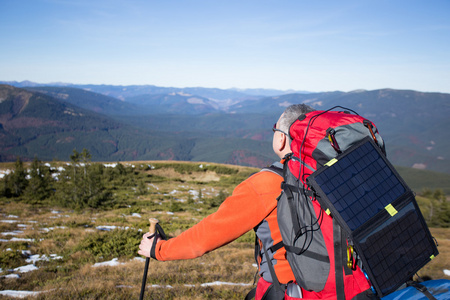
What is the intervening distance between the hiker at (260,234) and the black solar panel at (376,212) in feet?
0.74

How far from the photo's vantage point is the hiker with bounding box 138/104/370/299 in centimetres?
225

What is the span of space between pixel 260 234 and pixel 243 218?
1.01ft

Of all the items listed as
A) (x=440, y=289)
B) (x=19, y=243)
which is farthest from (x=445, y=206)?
(x=19, y=243)

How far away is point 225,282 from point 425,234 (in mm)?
5291

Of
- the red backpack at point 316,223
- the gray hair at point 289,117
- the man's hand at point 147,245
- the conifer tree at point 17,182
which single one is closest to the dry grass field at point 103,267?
the man's hand at point 147,245

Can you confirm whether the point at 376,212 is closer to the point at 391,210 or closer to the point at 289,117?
the point at 391,210

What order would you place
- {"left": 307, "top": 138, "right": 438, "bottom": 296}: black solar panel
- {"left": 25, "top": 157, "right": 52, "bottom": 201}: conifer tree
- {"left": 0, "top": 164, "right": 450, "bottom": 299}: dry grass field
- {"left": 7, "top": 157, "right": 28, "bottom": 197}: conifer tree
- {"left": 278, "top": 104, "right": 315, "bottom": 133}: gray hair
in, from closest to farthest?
{"left": 307, "top": 138, "right": 438, "bottom": 296}: black solar panel → {"left": 278, "top": 104, "right": 315, "bottom": 133}: gray hair → {"left": 0, "top": 164, "right": 450, "bottom": 299}: dry grass field → {"left": 25, "top": 157, "right": 52, "bottom": 201}: conifer tree → {"left": 7, "top": 157, "right": 28, "bottom": 197}: conifer tree

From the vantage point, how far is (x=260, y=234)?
8.05 ft

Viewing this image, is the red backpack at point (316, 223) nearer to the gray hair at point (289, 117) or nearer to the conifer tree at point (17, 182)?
the gray hair at point (289, 117)

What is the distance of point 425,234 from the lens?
235 cm

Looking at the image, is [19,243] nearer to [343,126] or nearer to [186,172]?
[343,126]

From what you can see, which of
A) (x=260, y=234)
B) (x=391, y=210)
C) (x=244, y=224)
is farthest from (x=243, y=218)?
(x=391, y=210)

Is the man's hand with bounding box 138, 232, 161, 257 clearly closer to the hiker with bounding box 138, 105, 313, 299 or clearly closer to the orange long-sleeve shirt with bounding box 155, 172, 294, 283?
the hiker with bounding box 138, 105, 313, 299

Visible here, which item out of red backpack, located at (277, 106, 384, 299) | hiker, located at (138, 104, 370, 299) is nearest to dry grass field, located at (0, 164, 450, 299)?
hiker, located at (138, 104, 370, 299)
